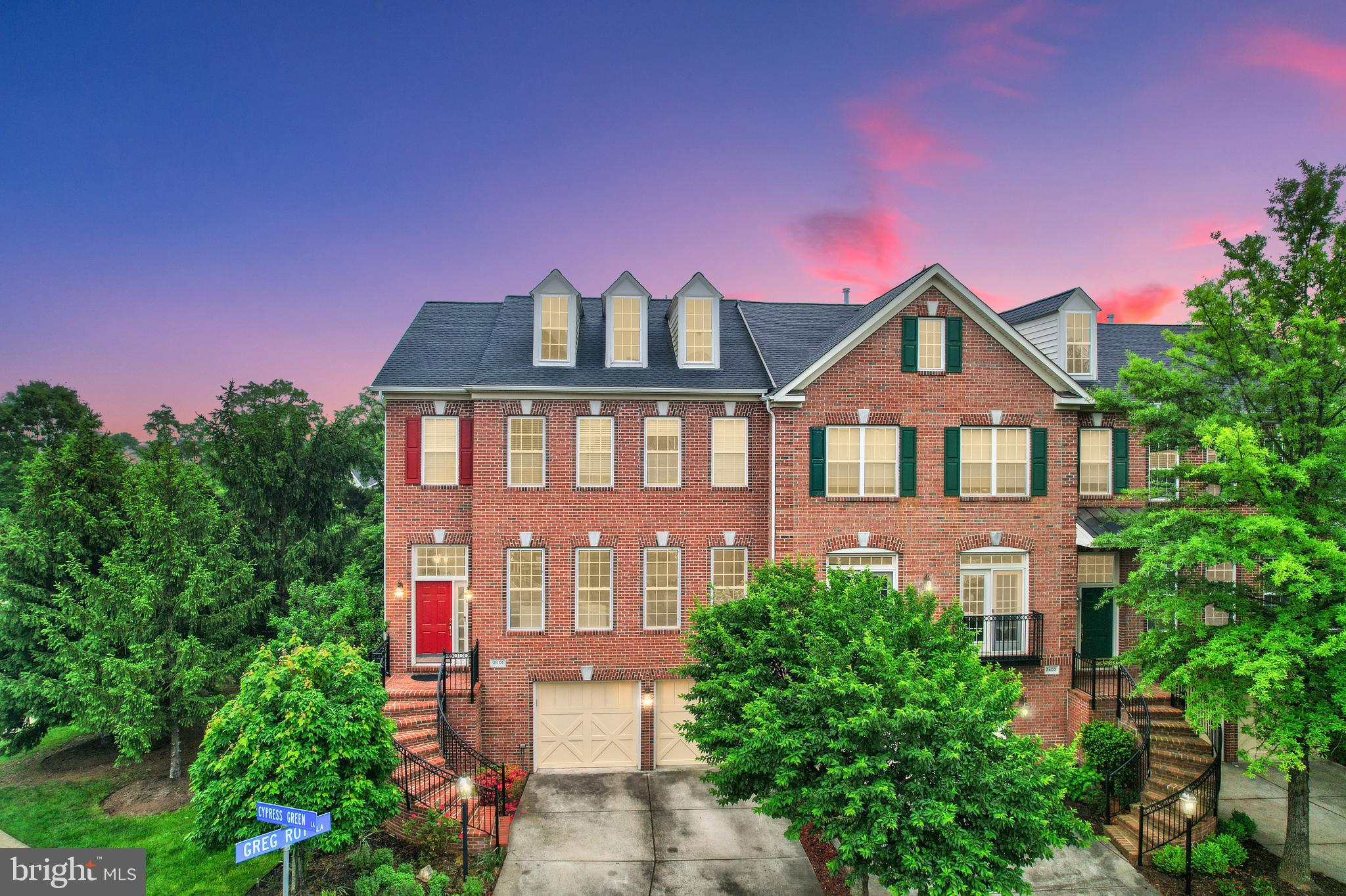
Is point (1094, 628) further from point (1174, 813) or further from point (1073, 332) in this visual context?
point (1073, 332)

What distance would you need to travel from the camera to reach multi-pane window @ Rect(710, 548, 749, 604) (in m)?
15.5

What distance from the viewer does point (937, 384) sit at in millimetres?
15031

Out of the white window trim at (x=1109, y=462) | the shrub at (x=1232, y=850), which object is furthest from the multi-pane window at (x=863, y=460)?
the shrub at (x=1232, y=850)

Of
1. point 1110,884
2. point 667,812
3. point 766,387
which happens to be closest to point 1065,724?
point 1110,884

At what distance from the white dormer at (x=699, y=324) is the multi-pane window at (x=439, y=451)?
6.28 m

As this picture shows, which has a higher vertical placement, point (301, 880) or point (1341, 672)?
point (1341, 672)

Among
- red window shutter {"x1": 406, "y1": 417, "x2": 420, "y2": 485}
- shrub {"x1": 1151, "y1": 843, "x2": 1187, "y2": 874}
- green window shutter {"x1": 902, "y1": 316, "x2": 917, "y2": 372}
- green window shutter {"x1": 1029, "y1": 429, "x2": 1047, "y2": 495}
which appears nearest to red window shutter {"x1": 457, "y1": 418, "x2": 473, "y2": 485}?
red window shutter {"x1": 406, "y1": 417, "x2": 420, "y2": 485}

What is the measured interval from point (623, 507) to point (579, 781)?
669cm

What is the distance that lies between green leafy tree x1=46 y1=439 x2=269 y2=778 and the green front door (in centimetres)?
2223

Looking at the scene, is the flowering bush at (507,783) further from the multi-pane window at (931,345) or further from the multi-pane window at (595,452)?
the multi-pane window at (931,345)

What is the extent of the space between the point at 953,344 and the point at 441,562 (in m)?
14.2

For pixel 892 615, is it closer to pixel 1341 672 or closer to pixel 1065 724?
pixel 1341 672

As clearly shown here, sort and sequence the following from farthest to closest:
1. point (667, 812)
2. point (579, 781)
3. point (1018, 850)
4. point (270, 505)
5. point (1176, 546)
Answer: point (270, 505) → point (579, 781) → point (667, 812) → point (1176, 546) → point (1018, 850)

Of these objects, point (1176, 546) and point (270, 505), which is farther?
point (270, 505)
